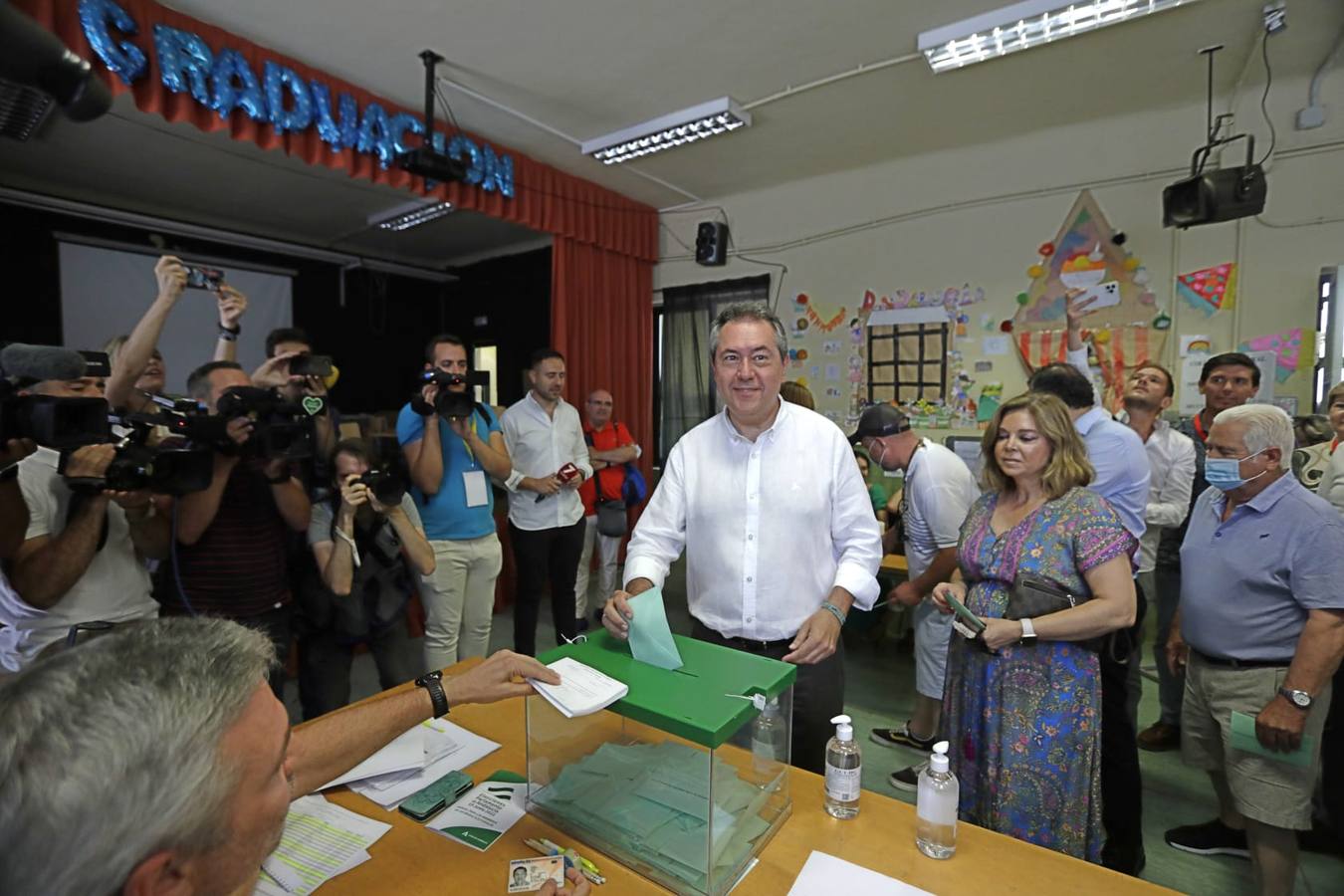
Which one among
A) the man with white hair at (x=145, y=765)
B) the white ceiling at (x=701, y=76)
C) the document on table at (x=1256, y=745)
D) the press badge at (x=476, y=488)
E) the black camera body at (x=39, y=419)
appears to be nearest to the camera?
the man with white hair at (x=145, y=765)

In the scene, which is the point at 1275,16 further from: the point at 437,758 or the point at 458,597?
the point at 458,597

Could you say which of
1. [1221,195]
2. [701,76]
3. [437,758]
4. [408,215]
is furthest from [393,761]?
[408,215]

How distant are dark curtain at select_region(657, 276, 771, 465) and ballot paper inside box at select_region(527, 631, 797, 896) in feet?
13.9

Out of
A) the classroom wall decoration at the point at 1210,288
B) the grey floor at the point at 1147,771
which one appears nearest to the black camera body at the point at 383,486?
the grey floor at the point at 1147,771

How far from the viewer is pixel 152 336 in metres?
2.06

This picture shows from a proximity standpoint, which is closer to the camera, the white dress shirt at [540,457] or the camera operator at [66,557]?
the camera operator at [66,557]

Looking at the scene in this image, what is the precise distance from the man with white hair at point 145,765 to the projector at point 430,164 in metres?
3.03

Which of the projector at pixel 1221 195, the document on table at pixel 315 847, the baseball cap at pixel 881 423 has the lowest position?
the document on table at pixel 315 847

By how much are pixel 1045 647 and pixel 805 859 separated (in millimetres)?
916

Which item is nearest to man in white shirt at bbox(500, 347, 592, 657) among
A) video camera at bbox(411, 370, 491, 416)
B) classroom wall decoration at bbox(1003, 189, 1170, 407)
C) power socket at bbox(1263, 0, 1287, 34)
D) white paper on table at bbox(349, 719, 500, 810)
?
video camera at bbox(411, 370, 491, 416)

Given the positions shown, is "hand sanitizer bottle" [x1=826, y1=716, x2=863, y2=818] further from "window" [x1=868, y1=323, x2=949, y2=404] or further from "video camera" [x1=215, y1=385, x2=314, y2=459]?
"window" [x1=868, y1=323, x2=949, y2=404]

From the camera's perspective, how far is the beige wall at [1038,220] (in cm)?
325

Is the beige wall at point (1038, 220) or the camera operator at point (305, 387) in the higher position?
the beige wall at point (1038, 220)

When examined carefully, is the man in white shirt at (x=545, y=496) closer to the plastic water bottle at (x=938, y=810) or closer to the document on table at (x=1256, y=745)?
the plastic water bottle at (x=938, y=810)
